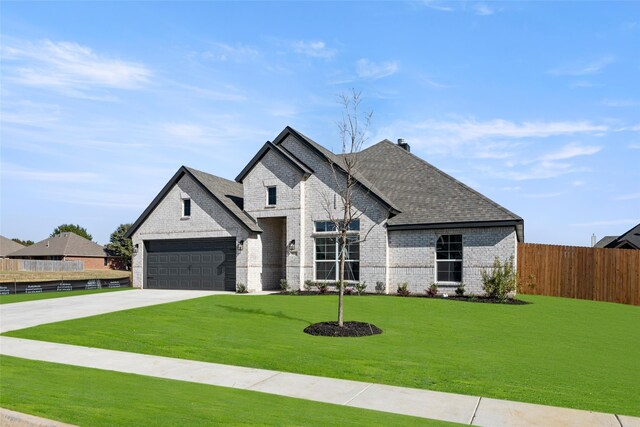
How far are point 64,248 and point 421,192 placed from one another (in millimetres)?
58947

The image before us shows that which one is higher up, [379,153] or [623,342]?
[379,153]

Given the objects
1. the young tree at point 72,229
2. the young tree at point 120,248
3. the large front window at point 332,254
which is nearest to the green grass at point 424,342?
the large front window at point 332,254

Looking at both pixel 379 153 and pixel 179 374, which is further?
pixel 379 153

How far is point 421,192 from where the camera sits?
24438mm

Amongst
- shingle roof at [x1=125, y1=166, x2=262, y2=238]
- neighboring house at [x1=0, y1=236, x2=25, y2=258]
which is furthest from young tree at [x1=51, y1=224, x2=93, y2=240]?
shingle roof at [x1=125, y1=166, x2=262, y2=238]

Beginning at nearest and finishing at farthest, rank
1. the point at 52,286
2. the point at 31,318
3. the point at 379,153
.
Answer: the point at 31,318, the point at 52,286, the point at 379,153

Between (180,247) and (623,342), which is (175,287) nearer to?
(180,247)

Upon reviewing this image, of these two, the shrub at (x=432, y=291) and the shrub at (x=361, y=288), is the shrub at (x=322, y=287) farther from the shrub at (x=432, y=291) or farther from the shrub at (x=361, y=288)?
the shrub at (x=432, y=291)

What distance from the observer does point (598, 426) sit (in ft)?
20.9

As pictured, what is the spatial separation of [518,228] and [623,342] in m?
10.2

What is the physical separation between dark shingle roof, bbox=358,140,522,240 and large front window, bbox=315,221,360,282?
8.21ft

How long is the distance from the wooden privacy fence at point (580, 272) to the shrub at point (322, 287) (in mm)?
9682

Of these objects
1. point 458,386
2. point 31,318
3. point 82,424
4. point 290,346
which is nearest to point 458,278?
point 290,346

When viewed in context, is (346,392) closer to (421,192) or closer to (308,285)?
(308,285)
